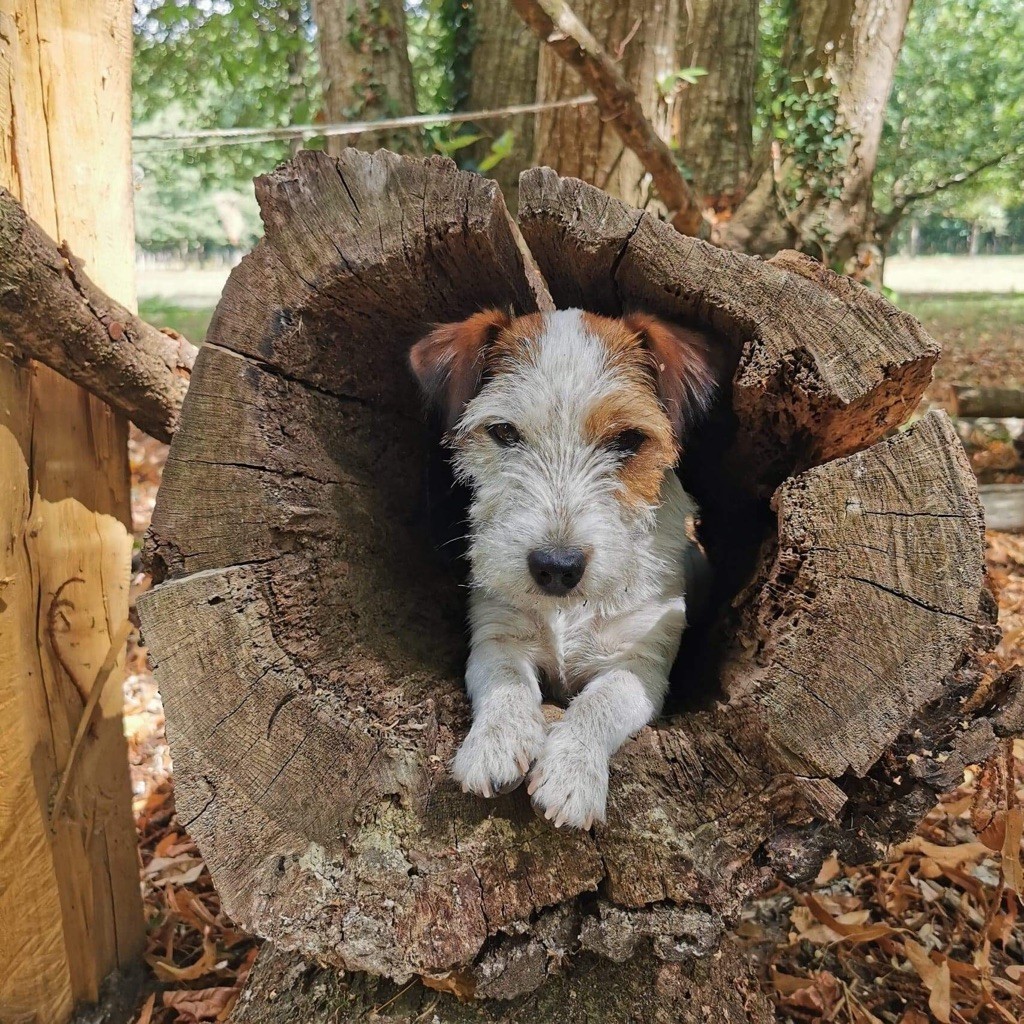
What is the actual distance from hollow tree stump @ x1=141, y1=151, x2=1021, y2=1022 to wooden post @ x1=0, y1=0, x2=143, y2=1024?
0.70 meters

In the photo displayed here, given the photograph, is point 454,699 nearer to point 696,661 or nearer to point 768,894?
point 696,661

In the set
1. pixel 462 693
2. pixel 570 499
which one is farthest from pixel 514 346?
pixel 462 693

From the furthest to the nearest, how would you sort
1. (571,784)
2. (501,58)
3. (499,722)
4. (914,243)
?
(914,243) → (501,58) → (499,722) → (571,784)

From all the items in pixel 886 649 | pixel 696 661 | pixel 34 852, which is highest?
pixel 886 649

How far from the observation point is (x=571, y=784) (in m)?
1.81

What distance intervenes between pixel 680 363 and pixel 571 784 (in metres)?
1.30

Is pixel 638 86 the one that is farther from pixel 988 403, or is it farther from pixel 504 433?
pixel 988 403

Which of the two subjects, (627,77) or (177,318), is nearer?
A: (627,77)

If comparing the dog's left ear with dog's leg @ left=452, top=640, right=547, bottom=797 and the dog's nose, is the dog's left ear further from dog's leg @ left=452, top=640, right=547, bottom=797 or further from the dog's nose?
dog's leg @ left=452, top=640, right=547, bottom=797

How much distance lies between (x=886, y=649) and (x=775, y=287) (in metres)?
1.00

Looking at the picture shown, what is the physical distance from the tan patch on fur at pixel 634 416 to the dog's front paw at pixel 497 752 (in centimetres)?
79

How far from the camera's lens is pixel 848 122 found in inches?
221

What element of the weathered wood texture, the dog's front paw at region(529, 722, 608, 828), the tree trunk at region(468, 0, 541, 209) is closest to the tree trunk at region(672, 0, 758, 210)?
the tree trunk at region(468, 0, 541, 209)

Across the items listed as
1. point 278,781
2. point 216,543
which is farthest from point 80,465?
point 278,781
